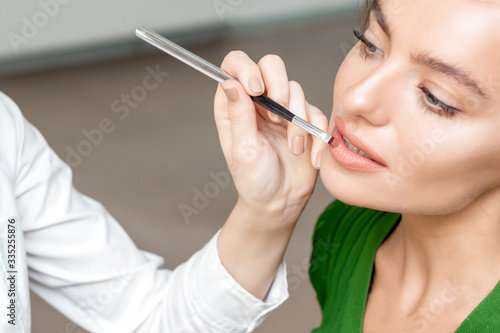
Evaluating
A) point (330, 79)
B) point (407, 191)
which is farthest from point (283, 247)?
point (330, 79)

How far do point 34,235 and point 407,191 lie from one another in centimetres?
63

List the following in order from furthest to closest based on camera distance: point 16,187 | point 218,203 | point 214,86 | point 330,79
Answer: point 330,79 → point 214,86 → point 218,203 → point 16,187

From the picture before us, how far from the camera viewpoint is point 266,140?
3.60 feet

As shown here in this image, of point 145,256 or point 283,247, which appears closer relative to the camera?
point 283,247

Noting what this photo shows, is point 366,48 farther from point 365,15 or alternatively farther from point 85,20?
point 85,20

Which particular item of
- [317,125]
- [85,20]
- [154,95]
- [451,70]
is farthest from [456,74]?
[85,20]

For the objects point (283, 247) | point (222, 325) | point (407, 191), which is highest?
point (407, 191)

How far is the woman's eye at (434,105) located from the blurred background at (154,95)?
1.52m

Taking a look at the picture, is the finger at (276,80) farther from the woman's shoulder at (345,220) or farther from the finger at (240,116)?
the woman's shoulder at (345,220)

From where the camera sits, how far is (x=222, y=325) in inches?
45.1

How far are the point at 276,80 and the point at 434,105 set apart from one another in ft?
0.79

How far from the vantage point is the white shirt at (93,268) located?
113 centimetres

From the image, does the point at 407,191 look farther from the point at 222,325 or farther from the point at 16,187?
the point at 16,187

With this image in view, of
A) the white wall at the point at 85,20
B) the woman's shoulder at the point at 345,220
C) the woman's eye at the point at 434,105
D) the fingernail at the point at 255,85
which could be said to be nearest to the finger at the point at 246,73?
the fingernail at the point at 255,85
